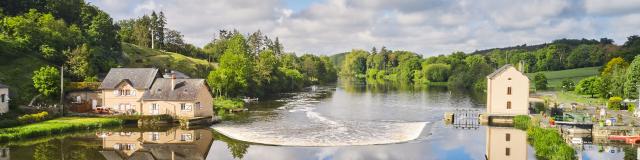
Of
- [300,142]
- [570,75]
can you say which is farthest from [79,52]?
[570,75]

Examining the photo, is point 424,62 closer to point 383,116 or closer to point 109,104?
point 383,116

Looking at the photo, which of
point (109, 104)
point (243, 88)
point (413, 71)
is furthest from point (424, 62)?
point (109, 104)

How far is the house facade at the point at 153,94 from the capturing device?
185 feet

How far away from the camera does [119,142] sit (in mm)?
43938

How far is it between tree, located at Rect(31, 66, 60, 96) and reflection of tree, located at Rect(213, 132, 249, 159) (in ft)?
72.8

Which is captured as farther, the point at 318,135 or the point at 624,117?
the point at 624,117

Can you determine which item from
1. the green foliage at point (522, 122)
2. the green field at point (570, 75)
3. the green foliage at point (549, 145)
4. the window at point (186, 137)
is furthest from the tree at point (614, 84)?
the window at point (186, 137)

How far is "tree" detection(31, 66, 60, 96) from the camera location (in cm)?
5872

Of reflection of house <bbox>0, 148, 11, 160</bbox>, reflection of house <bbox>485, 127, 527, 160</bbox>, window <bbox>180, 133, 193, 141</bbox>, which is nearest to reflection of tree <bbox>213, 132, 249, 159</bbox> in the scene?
window <bbox>180, 133, 193, 141</bbox>

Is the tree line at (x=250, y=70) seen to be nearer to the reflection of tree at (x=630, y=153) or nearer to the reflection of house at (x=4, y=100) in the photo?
the reflection of house at (x=4, y=100)

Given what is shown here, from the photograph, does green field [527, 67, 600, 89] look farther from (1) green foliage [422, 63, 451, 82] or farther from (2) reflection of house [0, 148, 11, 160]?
(2) reflection of house [0, 148, 11, 160]

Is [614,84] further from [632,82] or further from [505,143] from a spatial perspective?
[505,143]

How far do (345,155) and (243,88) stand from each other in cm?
5308

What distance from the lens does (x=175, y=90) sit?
5741 cm
